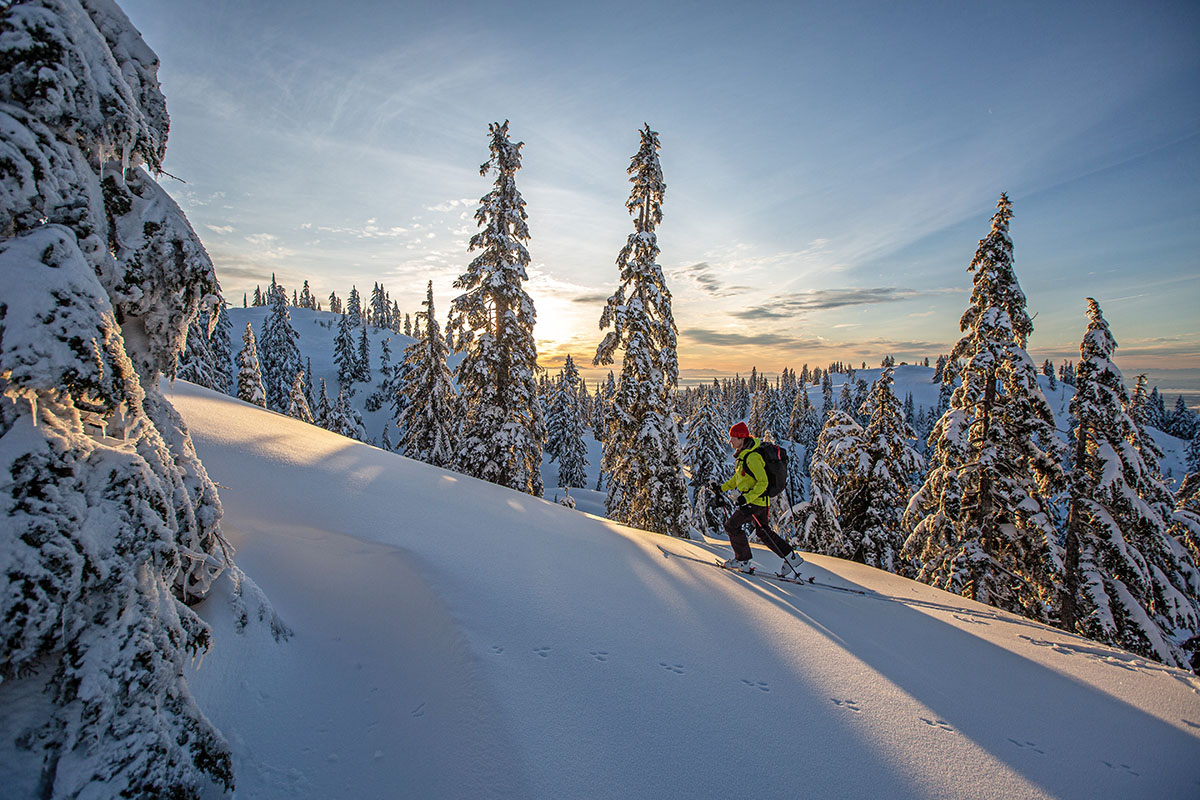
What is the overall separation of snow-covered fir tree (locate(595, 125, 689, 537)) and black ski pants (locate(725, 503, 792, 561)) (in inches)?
276

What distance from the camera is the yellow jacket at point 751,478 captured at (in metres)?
6.39

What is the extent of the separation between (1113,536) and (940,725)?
12.9 metres

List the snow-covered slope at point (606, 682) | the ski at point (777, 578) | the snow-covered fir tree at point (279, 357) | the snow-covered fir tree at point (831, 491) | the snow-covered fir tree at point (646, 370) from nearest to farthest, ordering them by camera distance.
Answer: the snow-covered slope at point (606, 682), the ski at point (777, 578), the snow-covered fir tree at point (646, 370), the snow-covered fir tree at point (831, 491), the snow-covered fir tree at point (279, 357)

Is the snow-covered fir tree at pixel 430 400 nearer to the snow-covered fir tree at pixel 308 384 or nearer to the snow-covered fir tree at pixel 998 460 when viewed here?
the snow-covered fir tree at pixel 998 460

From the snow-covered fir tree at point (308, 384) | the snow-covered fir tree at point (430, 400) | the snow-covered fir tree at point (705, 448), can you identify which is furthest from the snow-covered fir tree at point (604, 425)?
the snow-covered fir tree at point (308, 384)

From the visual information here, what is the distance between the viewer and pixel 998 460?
11133mm

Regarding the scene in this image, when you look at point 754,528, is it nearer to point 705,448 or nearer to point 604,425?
point 604,425

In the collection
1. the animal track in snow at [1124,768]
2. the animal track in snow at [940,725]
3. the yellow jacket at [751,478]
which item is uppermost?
the yellow jacket at [751,478]

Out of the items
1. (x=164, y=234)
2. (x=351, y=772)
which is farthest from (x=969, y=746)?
(x=164, y=234)

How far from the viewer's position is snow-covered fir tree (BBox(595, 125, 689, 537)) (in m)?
13.6

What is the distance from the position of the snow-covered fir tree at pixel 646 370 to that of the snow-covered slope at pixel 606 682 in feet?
26.8

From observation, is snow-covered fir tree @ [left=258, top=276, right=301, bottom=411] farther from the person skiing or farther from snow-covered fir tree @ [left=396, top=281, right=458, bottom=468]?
the person skiing

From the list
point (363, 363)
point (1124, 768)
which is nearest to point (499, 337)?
point (1124, 768)

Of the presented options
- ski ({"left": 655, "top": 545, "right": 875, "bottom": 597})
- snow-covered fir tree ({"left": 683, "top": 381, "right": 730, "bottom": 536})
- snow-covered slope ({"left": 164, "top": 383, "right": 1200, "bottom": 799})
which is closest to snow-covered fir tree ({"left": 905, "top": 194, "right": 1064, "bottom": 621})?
snow-covered slope ({"left": 164, "top": 383, "right": 1200, "bottom": 799})
